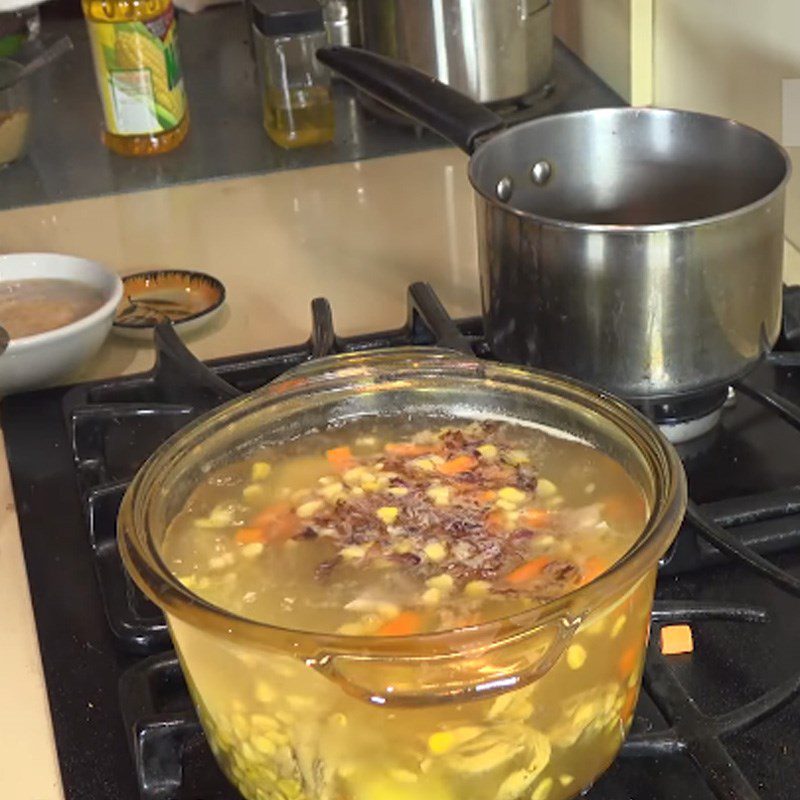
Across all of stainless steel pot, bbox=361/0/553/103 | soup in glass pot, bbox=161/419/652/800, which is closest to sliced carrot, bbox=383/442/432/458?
soup in glass pot, bbox=161/419/652/800

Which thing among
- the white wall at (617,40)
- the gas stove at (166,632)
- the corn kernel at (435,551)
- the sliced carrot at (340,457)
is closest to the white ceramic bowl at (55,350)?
the gas stove at (166,632)

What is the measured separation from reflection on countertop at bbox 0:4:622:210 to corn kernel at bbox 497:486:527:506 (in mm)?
797

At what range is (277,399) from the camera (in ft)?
2.31

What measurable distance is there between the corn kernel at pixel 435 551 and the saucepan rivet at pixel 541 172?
1.28ft

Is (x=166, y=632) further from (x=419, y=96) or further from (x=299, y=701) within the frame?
(x=419, y=96)

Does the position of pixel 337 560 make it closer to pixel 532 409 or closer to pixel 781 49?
pixel 532 409

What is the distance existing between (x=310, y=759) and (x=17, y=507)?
38 centimetres

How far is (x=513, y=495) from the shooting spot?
64 cm

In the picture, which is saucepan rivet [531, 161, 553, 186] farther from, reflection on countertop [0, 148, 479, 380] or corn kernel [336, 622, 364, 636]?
corn kernel [336, 622, 364, 636]

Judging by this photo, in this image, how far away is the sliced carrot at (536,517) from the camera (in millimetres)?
624

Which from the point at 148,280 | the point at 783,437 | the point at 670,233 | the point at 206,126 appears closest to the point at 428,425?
the point at 670,233

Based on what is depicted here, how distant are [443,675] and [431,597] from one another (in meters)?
0.07

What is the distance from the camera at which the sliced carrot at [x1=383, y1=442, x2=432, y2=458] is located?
690 millimetres

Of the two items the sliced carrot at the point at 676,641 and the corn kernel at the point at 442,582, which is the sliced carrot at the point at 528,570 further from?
the sliced carrot at the point at 676,641
